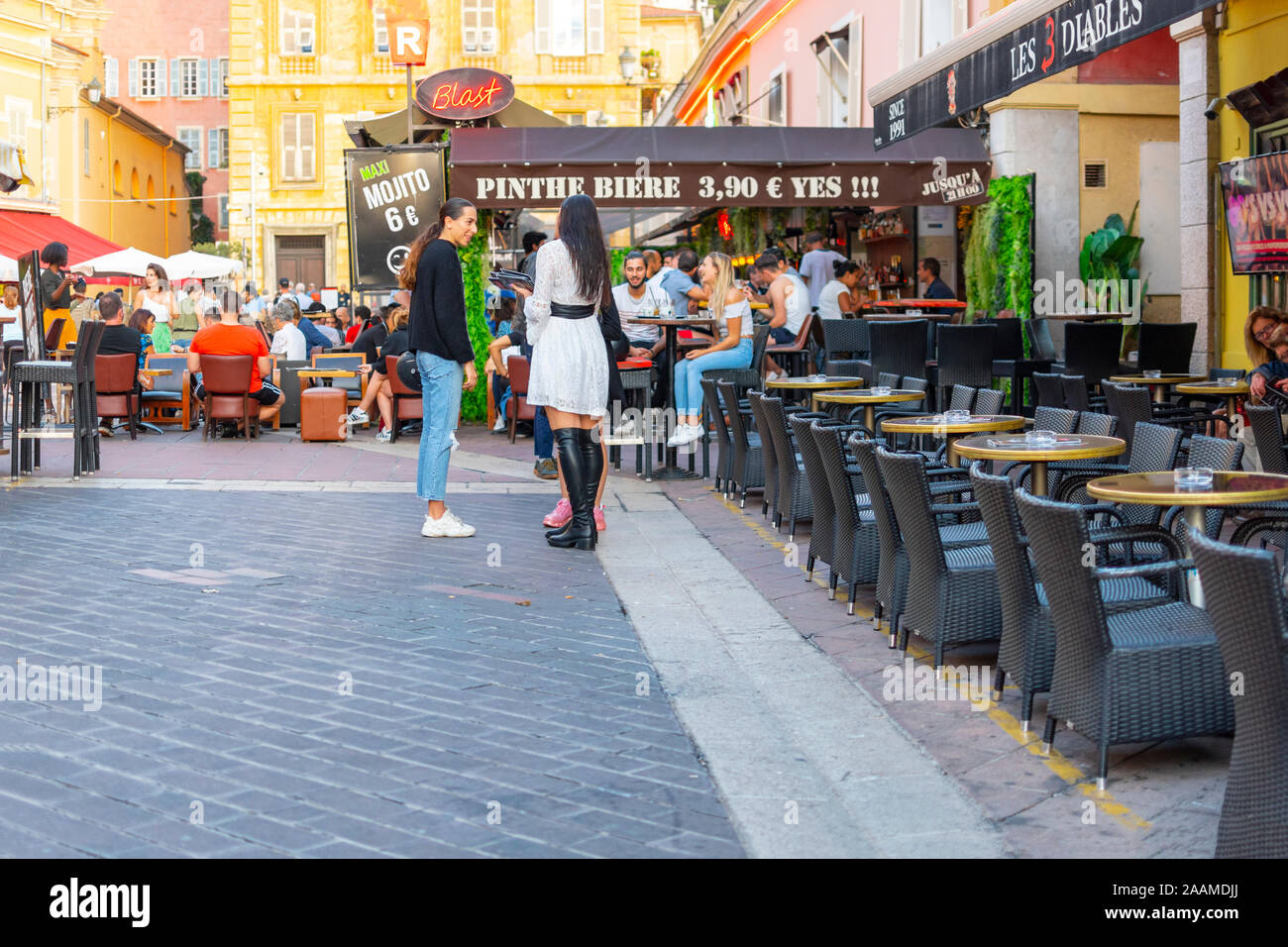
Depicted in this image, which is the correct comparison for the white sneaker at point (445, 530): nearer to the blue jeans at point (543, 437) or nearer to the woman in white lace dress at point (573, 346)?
the woman in white lace dress at point (573, 346)

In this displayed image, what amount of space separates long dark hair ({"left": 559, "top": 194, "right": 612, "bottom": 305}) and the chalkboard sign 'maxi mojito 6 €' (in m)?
8.60

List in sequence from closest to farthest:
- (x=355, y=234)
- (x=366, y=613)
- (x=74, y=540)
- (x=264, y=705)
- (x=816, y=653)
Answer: (x=264, y=705), (x=816, y=653), (x=366, y=613), (x=74, y=540), (x=355, y=234)

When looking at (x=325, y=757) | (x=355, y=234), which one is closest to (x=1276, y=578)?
(x=325, y=757)

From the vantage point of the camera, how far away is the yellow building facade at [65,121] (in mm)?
32938

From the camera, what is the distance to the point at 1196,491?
15.3 ft

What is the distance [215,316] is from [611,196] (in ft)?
13.4

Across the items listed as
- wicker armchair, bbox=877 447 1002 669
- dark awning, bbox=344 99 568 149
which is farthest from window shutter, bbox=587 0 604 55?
wicker armchair, bbox=877 447 1002 669

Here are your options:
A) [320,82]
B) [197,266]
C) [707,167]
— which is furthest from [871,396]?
[320,82]

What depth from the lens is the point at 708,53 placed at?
3281cm

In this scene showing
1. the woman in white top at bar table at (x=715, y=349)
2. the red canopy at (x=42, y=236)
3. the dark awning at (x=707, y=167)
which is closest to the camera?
the woman in white top at bar table at (x=715, y=349)

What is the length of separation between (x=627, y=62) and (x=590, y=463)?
37532 mm

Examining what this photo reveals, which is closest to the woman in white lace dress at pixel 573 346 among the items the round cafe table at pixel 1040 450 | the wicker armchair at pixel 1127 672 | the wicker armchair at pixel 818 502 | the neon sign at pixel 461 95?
the wicker armchair at pixel 818 502

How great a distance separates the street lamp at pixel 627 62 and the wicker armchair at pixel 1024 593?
1610 inches

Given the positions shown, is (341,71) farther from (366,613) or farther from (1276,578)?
(1276,578)
